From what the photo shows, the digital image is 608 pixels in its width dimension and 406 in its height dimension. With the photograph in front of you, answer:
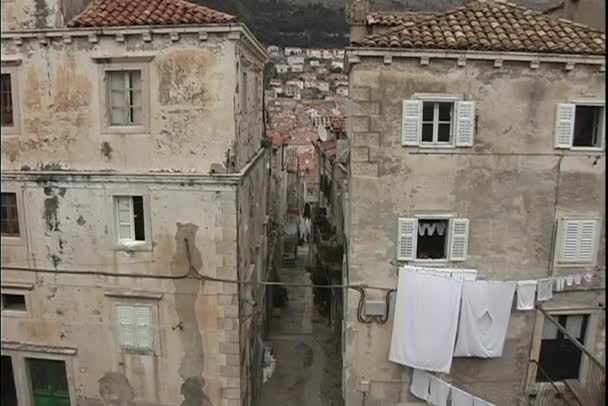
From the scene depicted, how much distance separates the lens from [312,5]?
74.6 metres

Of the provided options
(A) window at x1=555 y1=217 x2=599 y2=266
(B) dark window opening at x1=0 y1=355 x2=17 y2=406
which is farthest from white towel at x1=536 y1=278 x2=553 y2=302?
(B) dark window opening at x1=0 y1=355 x2=17 y2=406

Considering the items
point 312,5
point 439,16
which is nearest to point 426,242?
point 439,16

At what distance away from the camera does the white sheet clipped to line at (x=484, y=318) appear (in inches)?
523

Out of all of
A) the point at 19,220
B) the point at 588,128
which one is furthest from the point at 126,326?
the point at 588,128

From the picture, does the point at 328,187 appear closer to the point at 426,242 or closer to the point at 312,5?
the point at 426,242

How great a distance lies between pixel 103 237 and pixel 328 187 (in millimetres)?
17659

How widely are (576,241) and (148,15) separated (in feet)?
40.3

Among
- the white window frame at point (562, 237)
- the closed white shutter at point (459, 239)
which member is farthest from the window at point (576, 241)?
the closed white shutter at point (459, 239)

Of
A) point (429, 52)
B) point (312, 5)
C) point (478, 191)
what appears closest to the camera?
point (429, 52)

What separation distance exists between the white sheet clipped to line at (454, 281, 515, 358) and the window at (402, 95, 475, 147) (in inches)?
145

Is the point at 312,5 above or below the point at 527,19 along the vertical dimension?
above

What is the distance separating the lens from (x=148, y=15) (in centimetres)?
1305

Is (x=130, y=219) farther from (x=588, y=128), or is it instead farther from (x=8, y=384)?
(x=588, y=128)

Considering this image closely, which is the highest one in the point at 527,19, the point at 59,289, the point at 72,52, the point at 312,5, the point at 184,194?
the point at 312,5
